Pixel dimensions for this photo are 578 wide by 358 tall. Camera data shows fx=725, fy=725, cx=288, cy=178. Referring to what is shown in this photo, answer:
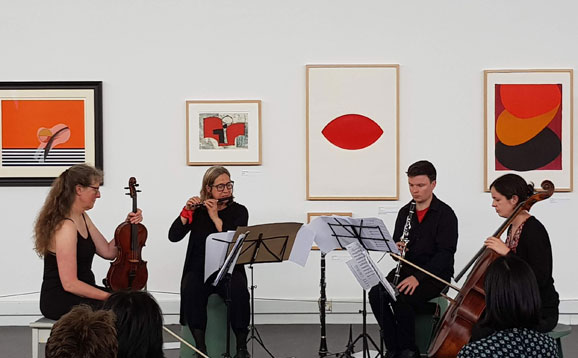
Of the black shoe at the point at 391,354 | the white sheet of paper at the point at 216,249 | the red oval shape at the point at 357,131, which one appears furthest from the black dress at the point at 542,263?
the red oval shape at the point at 357,131

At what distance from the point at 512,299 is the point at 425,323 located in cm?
190

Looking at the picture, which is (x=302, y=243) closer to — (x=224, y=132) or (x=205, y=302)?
(x=205, y=302)

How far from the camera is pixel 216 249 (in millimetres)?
4000

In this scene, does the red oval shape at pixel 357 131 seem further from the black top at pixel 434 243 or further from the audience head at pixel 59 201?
the audience head at pixel 59 201

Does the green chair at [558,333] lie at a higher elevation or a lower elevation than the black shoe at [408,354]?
higher

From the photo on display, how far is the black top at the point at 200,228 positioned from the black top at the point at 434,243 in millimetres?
1054

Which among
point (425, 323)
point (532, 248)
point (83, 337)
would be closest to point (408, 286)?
Result: point (425, 323)

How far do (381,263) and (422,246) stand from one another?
1218 mm

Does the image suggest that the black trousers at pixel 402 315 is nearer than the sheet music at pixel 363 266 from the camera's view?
No

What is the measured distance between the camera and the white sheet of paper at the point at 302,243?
405 cm

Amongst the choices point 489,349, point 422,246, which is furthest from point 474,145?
point 489,349

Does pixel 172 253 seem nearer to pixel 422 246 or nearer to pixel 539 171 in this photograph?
pixel 422 246

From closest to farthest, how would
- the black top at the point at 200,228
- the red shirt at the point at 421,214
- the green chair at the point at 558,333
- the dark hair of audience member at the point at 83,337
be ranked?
the dark hair of audience member at the point at 83,337
the green chair at the point at 558,333
the red shirt at the point at 421,214
the black top at the point at 200,228

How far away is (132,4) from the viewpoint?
5.41 m
